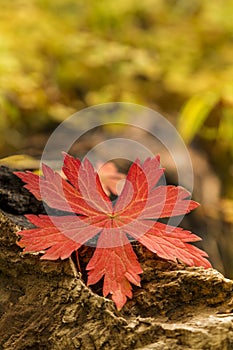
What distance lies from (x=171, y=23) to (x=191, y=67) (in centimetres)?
73

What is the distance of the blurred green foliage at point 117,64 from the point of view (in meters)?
3.24

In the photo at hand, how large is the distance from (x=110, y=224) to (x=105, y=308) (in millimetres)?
193

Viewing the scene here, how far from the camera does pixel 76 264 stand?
1.21 meters

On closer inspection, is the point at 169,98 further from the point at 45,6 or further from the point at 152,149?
the point at 45,6

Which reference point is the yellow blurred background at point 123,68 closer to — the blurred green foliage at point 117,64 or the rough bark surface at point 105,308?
the blurred green foliage at point 117,64

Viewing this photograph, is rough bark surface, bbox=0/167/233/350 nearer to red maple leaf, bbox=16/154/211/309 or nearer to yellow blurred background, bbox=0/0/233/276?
red maple leaf, bbox=16/154/211/309

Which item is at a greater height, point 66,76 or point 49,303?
point 66,76

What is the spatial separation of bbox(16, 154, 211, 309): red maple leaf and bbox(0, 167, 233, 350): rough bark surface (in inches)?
1.6

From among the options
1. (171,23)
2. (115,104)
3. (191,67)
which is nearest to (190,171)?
(115,104)

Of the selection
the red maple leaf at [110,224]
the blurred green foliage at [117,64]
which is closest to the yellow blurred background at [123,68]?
A: the blurred green foliage at [117,64]

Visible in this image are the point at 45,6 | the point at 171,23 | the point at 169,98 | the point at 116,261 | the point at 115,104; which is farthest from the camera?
the point at 171,23

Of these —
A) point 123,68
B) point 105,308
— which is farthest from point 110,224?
point 123,68

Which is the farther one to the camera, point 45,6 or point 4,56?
point 45,6

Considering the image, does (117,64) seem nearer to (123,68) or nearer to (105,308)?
(123,68)
